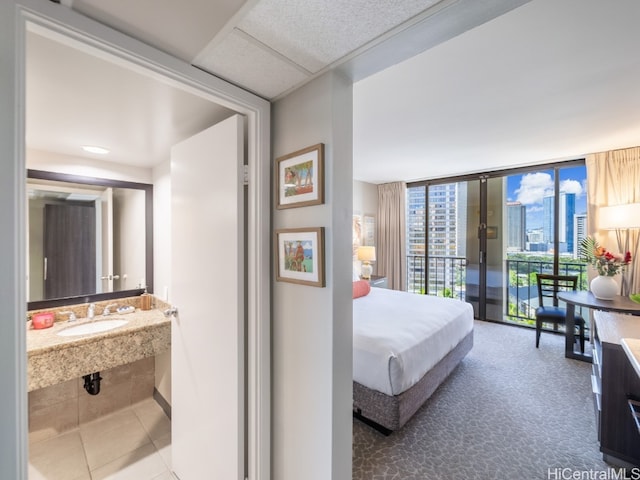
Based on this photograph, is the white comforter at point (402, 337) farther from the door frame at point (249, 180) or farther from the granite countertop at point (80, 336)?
the granite countertop at point (80, 336)

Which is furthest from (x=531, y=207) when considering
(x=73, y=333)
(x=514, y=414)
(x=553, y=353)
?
(x=73, y=333)

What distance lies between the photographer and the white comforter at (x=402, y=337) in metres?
1.91

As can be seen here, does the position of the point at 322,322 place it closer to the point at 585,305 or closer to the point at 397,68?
the point at 397,68

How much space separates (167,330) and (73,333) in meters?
0.60

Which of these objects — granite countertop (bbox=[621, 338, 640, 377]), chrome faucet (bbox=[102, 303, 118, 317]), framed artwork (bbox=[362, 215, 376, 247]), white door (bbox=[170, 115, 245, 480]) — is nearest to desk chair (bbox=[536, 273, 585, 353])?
granite countertop (bbox=[621, 338, 640, 377])

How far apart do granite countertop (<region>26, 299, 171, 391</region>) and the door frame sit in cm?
110

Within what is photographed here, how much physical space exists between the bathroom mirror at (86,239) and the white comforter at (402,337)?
2051mm

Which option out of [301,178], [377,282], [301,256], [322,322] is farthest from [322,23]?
[377,282]

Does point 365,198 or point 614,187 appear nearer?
point 614,187

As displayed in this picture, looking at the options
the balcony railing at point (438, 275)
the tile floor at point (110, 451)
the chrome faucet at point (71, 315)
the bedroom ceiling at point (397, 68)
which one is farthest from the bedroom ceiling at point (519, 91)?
the tile floor at point (110, 451)

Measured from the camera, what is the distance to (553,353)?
3.28 meters

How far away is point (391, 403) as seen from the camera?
189 centimetres

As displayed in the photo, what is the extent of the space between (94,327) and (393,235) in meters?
4.54

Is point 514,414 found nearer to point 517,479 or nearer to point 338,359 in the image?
point 517,479
